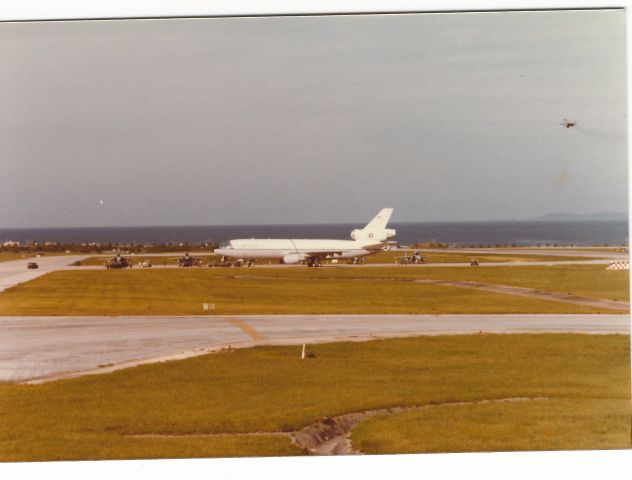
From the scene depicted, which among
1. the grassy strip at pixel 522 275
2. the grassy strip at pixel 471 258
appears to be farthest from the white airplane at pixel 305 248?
the grassy strip at pixel 522 275

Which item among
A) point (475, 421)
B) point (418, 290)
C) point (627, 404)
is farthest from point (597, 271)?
point (475, 421)

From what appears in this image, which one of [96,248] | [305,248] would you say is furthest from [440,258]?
[96,248]

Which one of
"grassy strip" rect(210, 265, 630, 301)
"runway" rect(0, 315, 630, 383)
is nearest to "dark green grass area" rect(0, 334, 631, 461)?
"runway" rect(0, 315, 630, 383)

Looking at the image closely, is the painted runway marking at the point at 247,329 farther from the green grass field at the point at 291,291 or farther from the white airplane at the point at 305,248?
the white airplane at the point at 305,248

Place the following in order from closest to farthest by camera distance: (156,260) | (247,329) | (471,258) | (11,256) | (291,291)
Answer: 1. (247,329)
2. (291,291)
3. (471,258)
4. (156,260)
5. (11,256)

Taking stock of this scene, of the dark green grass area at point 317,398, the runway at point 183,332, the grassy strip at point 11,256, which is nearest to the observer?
the dark green grass area at point 317,398

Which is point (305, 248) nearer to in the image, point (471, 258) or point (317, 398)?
point (471, 258)

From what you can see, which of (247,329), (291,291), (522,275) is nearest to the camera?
(247,329)
